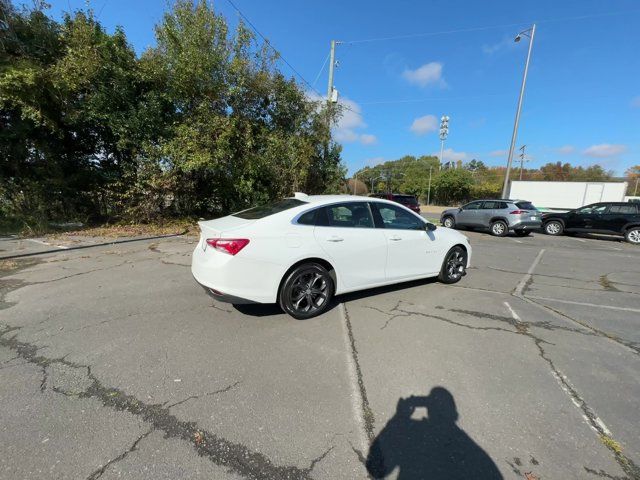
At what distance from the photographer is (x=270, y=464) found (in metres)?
2.09

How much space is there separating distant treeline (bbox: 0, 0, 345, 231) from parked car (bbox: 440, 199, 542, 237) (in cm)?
893

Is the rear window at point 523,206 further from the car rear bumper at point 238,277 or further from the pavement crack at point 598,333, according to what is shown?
the car rear bumper at point 238,277

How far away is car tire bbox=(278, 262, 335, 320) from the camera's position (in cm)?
409

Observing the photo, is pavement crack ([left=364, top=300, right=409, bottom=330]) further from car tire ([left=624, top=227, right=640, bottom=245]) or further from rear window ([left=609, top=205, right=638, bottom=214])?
rear window ([left=609, top=205, right=638, bottom=214])

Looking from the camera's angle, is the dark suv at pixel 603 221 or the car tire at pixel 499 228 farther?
the car tire at pixel 499 228

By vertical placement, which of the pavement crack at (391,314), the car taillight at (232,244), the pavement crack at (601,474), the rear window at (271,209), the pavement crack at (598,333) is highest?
the rear window at (271,209)

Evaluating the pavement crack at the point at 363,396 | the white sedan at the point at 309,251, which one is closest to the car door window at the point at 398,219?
the white sedan at the point at 309,251

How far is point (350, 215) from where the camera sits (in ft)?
15.3

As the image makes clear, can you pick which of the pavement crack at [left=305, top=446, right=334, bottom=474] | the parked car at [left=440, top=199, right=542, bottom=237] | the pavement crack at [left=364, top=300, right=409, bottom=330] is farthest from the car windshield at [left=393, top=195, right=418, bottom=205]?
the pavement crack at [left=305, top=446, right=334, bottom=474]

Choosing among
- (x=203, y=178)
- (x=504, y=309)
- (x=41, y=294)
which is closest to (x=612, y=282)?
(x=504, y=309)

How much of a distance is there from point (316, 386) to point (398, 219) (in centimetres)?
306

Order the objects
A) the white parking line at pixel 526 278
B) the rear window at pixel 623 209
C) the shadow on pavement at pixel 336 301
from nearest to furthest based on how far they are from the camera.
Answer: the shadow on pavement at pixel 336 301 < the white parking line at pixel 526 278 < the rear window at pixel 623 209

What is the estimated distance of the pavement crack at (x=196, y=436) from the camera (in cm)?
204

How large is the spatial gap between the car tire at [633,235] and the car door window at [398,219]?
43.6ft
